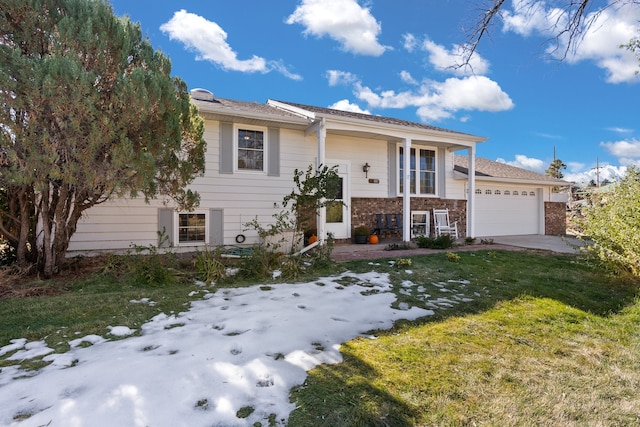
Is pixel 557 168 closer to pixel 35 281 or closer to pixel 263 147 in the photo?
pixel 263 147

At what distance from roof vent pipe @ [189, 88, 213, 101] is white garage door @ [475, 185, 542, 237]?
1002 centimetres

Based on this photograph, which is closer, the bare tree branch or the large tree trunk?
the bare tree branch

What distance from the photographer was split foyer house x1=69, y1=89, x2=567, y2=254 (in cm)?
736

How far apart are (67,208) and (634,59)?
1097 centimetres

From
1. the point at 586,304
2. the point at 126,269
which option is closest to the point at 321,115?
the point at 126,269

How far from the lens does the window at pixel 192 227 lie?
25.4 feet

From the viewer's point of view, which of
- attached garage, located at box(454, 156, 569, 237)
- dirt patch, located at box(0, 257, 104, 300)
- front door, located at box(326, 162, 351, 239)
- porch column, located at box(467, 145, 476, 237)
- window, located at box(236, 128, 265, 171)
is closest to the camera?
dirt patch, located at box(0, 257, 104, 300)

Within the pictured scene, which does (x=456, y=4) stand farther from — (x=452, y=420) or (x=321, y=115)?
(x=452, y=420)

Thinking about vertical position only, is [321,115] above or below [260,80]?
below

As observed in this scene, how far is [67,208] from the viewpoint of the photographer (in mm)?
5066

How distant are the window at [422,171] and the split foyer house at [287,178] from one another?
35 millimetres

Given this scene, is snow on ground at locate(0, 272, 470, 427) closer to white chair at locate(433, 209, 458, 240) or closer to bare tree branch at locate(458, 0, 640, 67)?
bare tree branch at locate(458, 0, 640, 67)

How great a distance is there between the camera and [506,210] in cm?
1277

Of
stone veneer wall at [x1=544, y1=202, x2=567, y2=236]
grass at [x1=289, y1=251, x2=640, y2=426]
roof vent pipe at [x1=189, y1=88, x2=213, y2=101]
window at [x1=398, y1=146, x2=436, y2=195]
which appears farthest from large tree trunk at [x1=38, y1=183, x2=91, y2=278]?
stone veneer wall at [x1=544, y1=202, x2=567, y2=236]
